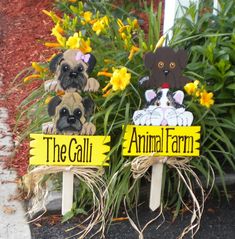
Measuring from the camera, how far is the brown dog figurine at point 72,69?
10.6 feet

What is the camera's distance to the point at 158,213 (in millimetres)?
3582

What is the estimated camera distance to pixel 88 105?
10.8ft

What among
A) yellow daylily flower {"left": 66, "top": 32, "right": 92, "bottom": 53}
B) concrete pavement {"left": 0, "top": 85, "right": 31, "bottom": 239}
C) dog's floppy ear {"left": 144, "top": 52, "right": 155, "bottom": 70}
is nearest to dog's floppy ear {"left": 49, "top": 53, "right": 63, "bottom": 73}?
yellow daylily flower {"left": 66, "top": 32, "right": 92, "bottom": 53}

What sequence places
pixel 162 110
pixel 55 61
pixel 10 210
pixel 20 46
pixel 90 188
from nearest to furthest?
pixel 55 61
pixel 162 110
pixel 90 188
pixel 10 210
pixel 20 46

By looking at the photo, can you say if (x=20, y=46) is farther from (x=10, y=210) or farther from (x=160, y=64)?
(x=160, y=64)

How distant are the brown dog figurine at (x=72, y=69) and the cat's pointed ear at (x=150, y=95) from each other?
12.2 inches

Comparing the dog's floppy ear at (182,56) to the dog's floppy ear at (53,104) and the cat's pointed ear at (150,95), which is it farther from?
the dog's floppy ear at (53,104)

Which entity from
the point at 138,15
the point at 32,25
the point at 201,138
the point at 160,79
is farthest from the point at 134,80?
the point at 32,25

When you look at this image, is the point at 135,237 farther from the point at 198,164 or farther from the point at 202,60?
the point at 202,60

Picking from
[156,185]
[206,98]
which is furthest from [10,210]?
[206,98]

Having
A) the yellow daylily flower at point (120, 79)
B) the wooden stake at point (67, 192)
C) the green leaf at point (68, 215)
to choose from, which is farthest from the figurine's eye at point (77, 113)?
the green leaf at point (68, 215)

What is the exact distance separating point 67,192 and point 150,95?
2.41ft

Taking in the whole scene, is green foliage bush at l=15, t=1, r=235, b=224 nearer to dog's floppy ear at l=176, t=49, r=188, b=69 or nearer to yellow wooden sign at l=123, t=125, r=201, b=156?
yellow wooden sign at l=123, t=125, r=201, b=156

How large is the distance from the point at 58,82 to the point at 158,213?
Result: 101 centimetres
